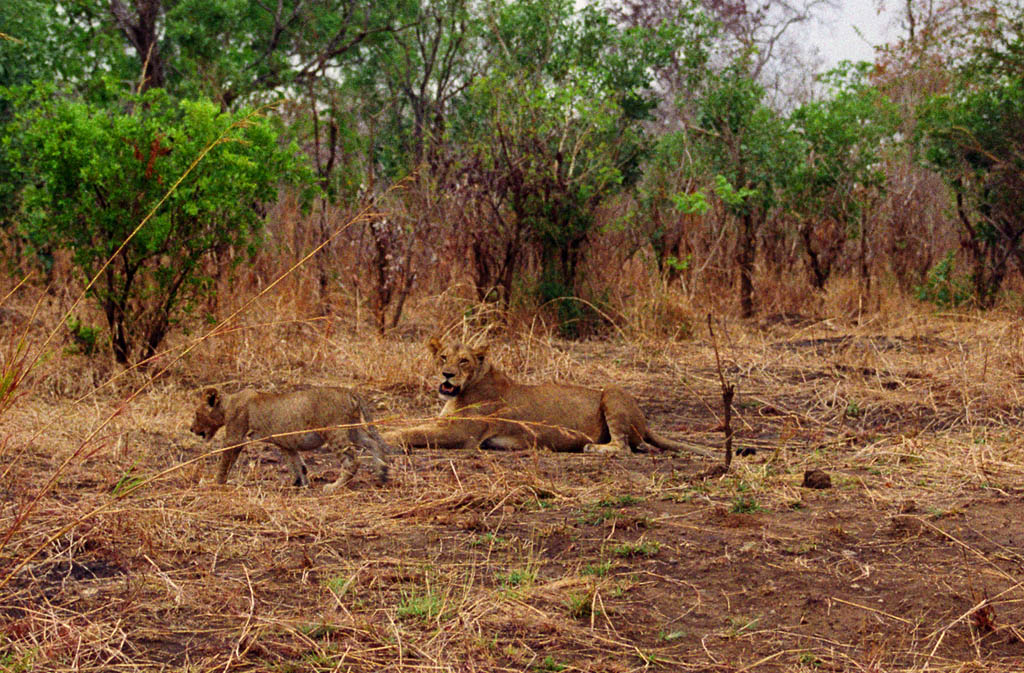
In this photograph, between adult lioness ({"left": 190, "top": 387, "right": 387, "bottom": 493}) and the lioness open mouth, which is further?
the lioness open mouth

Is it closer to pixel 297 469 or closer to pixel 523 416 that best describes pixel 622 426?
pixel 523 416

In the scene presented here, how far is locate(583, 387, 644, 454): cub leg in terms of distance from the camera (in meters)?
6.84

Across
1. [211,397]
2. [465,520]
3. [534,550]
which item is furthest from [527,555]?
[211,397]

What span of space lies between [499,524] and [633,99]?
38.2 ft

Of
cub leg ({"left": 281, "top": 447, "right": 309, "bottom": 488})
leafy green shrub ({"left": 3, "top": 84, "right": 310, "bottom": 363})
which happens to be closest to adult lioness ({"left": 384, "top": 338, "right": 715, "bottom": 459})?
cub leg ({"left": 281, "top": 447, "right": 309, "bottom": 488})

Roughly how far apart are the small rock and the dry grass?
0.18 feet

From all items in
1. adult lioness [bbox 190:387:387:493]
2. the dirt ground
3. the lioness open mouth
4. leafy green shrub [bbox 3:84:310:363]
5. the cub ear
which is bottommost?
the dirt ground

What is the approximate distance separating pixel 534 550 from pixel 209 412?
1.88 metres

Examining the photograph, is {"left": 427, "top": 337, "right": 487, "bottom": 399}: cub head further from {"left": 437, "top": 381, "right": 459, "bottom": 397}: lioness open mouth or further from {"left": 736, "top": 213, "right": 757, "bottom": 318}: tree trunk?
{"left": 736, "top": 213, "right": 757, "bottom": 318}: tree trunk

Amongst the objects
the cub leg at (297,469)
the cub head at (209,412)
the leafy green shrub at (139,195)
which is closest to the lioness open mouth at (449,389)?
the cub leg at (297,469)

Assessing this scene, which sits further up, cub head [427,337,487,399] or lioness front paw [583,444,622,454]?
cub head [427,337,487,399]

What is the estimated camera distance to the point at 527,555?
14.5 feet

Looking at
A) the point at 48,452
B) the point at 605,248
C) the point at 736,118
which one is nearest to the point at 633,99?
the point at 736,118

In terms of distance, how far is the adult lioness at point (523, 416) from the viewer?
6852 millimetres
